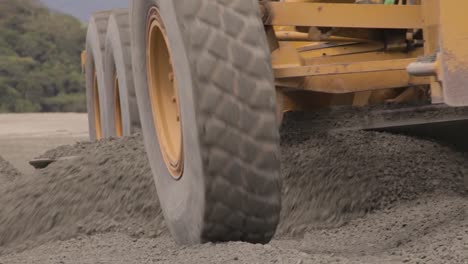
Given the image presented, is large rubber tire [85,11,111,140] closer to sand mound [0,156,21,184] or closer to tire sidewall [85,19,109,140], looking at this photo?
tire sidewall [85,19,109,140]

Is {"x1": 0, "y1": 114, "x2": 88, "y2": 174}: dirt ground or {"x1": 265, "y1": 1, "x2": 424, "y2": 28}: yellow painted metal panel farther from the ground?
{"x1": 265, "y1": 1, "x2": 424, "y2": 28}: yellow painted metal panel

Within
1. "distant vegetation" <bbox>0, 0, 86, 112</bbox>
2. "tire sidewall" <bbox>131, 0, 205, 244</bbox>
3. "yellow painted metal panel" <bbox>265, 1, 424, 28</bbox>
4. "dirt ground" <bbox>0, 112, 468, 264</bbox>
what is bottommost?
"dirt ground" <bbox>0, 112, 468, 264</bbox>

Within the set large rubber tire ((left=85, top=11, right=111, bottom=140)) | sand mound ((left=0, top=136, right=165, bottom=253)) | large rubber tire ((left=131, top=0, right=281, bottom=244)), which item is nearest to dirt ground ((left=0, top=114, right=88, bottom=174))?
large rubber tire ((left=85, top=11, right=111, bottom=140))

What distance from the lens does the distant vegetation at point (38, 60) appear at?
3216 centimetres

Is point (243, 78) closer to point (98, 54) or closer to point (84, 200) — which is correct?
point (84, 200)

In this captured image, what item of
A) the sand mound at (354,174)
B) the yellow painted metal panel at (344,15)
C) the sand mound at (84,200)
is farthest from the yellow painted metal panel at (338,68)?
the sand mound at (84,200)

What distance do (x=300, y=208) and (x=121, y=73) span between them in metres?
3.23

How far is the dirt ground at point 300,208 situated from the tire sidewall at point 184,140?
0.12 m

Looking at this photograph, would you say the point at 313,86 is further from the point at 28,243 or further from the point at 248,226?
the point at 28,243

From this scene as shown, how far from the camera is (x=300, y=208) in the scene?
4.96 m

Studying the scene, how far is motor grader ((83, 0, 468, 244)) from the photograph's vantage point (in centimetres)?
345

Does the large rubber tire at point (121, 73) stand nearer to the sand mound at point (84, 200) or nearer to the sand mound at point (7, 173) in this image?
the sand mound at point (7, 173)

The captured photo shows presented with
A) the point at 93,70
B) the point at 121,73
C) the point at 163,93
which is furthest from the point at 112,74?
the point at 163,93

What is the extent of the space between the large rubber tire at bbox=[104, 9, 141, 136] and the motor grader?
3114 mm
